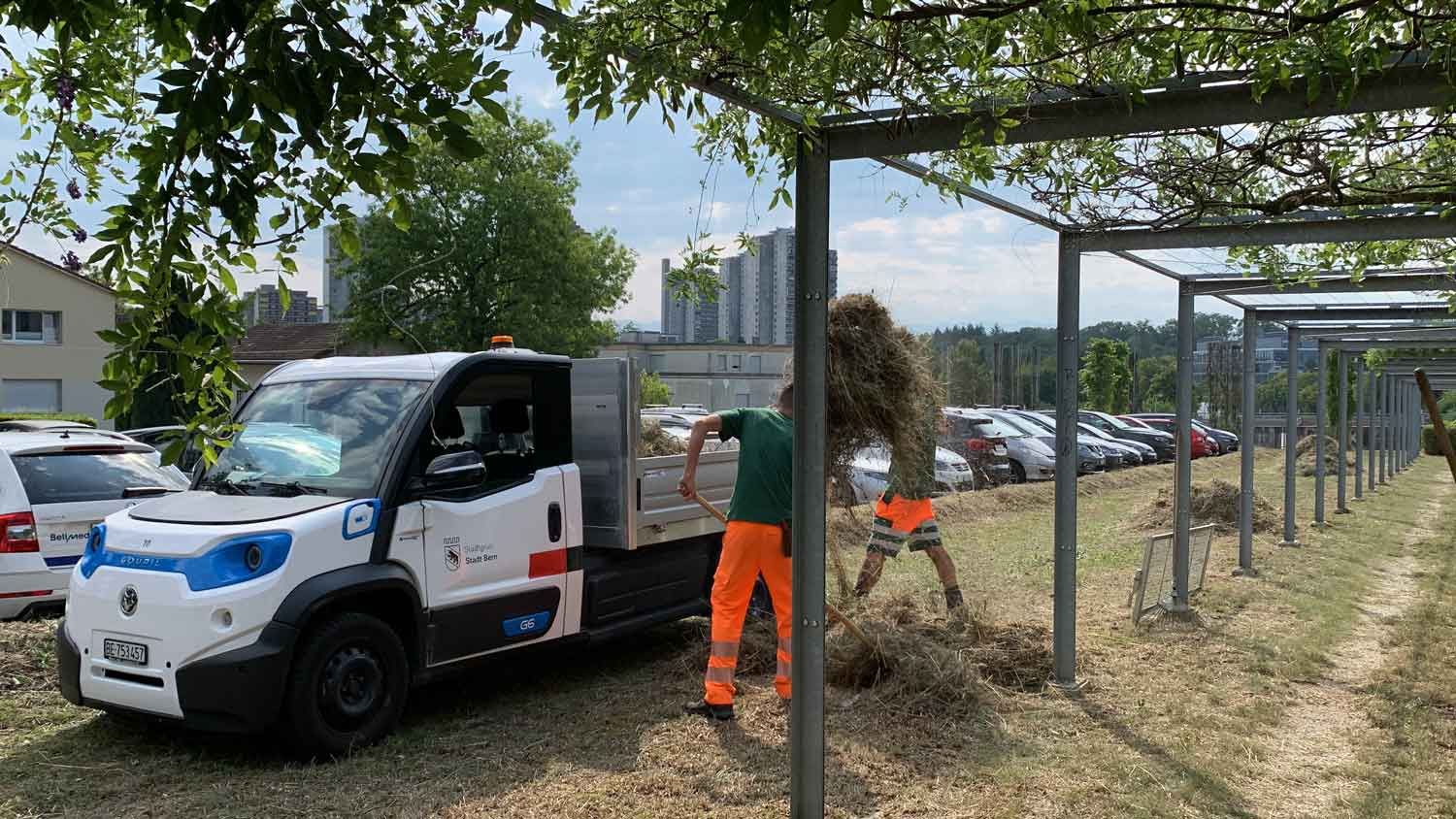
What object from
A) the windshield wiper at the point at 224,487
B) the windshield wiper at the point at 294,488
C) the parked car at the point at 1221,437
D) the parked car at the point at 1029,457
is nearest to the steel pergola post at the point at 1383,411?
the parked car at the point at 1221,437

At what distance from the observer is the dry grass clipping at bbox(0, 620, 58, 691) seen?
23.0 feet

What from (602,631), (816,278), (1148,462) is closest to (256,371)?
(1148,462)

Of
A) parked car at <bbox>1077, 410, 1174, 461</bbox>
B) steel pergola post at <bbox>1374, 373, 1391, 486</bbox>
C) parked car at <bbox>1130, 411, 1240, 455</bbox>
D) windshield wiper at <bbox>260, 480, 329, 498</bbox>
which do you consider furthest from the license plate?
parked car at <bbox>1130, 411, 1240, 455</bbox>

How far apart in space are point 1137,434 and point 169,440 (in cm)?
3362

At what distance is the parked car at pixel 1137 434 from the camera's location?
33.5 meters

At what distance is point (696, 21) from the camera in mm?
3578

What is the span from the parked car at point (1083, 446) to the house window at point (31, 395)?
1381 inches

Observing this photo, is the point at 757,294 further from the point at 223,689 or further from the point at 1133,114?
the point at 223,689

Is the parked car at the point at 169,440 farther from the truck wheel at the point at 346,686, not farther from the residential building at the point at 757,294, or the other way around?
the residential building at the point at 757,294

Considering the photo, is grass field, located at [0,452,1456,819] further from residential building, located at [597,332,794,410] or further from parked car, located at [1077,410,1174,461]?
parked car, located at [1077,410,1174,461]

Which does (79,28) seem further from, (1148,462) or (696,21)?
(1148,462)

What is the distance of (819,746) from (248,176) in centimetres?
326

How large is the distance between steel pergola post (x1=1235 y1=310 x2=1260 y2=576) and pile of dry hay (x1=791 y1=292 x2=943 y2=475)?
6.59 metres

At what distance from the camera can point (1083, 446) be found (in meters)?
27.4
